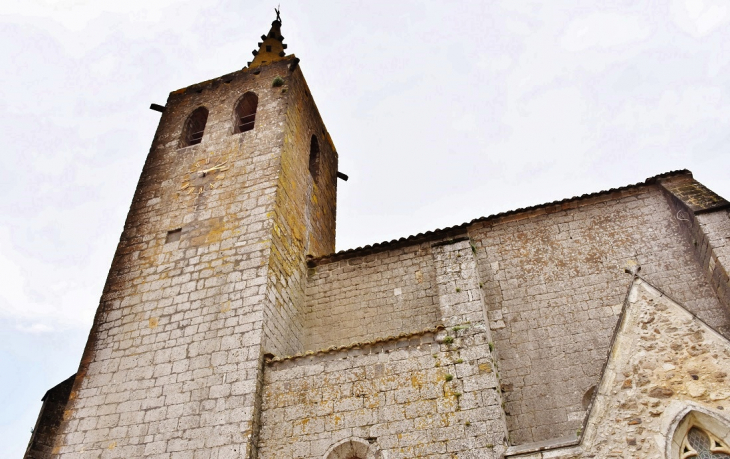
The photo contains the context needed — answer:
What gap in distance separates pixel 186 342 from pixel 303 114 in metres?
5.70

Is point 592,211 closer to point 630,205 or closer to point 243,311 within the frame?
point 630,205

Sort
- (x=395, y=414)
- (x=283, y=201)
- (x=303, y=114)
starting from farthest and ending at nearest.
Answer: (x=303, y=114), (x=283, y=201), (x=395, y=414)

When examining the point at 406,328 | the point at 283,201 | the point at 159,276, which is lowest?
the point at 406,328

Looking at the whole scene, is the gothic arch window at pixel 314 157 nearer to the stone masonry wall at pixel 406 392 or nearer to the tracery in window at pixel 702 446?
the stone masonry wall at pixel 406 392

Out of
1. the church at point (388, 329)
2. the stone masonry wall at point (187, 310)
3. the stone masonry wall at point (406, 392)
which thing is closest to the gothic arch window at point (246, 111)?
the stone masonry wall at point (187, 310)

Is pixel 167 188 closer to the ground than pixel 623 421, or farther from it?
farther from it

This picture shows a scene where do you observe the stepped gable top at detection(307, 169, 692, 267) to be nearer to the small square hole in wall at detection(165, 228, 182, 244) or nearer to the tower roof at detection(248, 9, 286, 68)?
the small square hole in wall at detection(165, 228, 182, 244)

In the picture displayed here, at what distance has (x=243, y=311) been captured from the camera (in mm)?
8164

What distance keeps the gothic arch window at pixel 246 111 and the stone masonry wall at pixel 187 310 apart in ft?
1.16

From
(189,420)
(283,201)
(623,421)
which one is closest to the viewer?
(623,421)

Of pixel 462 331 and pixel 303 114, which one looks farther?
pixel 303 114

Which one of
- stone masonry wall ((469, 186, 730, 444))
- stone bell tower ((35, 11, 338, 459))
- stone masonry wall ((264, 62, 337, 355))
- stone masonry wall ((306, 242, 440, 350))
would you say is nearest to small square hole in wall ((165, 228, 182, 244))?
stone bell tower ((35, 11, 338, 459))

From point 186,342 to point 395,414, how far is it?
3129 mm

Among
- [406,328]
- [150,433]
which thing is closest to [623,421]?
[406,328]
